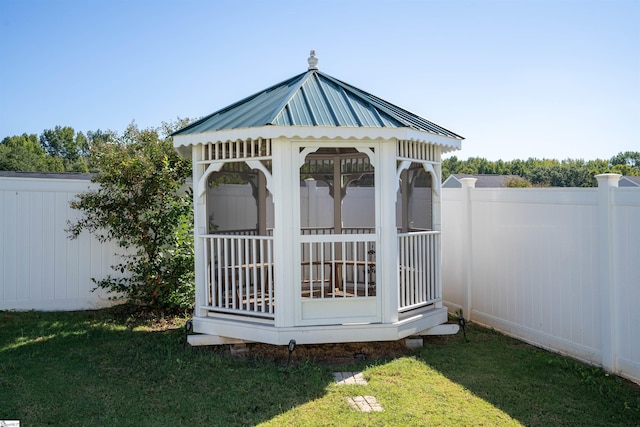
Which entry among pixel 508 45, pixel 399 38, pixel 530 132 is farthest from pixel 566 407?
pixel 530 132

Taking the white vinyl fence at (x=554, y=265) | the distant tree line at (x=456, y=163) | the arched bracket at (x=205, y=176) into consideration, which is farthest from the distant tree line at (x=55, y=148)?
the white vinyl fence at (x=554, y=265)

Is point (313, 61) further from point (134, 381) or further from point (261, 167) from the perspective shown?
point (134, 381)

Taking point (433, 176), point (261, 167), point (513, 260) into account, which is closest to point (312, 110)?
point (261, 167)

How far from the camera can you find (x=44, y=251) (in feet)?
23.1

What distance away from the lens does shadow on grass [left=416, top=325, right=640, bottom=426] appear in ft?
12.2

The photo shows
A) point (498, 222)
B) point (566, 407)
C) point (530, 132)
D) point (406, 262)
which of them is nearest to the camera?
point (566, 407)

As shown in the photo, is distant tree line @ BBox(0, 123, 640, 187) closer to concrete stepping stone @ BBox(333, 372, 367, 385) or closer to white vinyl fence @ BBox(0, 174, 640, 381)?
white vinyl fence @ BBox(0, 174, 640, 381)

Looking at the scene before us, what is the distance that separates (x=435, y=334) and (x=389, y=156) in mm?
2254

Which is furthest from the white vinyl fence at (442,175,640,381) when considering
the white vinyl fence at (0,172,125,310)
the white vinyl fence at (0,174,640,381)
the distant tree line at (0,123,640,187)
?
the distant tree line at (0,123,640,187)

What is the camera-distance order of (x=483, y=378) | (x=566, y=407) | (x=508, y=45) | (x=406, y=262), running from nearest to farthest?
(x=566, y=407) → (x=483, y=378) → (x=406, y=262) → (x=508, y=45)

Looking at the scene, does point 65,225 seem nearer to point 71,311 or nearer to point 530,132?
point 71,311

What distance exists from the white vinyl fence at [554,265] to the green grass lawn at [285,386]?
286 mm

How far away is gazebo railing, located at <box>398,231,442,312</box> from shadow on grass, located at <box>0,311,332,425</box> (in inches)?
55.0

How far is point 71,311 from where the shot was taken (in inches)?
281
